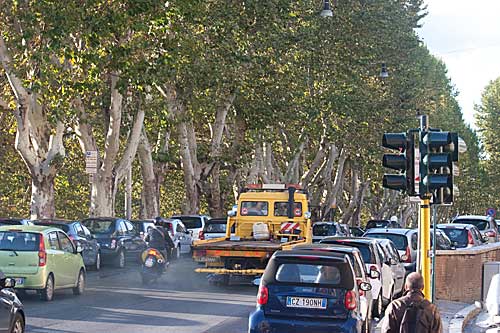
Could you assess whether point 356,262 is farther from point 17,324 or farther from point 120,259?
point 120,259

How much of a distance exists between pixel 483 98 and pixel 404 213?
81.9 feet

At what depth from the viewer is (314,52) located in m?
46.6

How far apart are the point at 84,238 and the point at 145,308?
32.0ft

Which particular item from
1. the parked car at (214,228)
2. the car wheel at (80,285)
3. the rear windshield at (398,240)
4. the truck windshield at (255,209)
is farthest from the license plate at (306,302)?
the parked car at (214,228)

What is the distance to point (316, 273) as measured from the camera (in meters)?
13.8

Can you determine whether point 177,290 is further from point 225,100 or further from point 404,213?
point 404,213

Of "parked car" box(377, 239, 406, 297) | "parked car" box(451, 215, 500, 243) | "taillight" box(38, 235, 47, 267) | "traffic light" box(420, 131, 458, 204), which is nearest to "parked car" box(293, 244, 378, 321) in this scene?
"traffic light" box(420, 131, 458, 204)

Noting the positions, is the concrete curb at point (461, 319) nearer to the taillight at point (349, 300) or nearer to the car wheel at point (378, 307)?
the car wheel at point (378, 307)

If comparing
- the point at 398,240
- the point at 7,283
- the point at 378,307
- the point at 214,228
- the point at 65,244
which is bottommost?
the point at 378,307

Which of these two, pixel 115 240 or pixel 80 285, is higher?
pixel 115 240

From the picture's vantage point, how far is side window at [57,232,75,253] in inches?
848

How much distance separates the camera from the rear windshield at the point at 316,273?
13648mm

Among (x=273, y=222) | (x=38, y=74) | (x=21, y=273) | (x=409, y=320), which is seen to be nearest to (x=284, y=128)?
(x=38, y=74)

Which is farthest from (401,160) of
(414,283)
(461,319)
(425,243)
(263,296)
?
(461,319)
